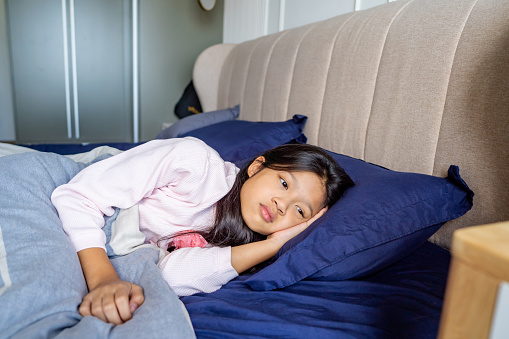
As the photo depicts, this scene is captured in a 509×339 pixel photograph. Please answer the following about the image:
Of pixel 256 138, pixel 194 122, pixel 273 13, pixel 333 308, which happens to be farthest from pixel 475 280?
pixel 273 13

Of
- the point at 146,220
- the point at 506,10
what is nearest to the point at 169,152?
the point at 146,220

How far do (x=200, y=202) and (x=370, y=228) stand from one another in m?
0.46

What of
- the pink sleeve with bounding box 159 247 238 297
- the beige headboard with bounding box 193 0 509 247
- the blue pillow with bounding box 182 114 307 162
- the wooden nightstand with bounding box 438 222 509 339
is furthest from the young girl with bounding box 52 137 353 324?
the wooden nightstand with bounding box 438 222 509 339

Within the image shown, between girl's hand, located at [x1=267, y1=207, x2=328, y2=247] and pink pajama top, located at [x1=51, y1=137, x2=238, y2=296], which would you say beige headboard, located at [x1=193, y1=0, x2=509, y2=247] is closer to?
girl's hand, located at [x1=267, y1=207, x2=328, y2=247]

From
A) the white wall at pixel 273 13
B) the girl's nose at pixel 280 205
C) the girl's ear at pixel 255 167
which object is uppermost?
the white wall at pixel 273 13

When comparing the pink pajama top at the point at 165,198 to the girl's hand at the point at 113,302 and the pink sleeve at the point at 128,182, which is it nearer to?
the pink sleeve at the point at 128,182

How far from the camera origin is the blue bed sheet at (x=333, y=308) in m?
0.66

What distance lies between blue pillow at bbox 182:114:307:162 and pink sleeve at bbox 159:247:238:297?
72 cm

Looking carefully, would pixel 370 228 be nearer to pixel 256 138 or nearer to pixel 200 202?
pixel 200 202

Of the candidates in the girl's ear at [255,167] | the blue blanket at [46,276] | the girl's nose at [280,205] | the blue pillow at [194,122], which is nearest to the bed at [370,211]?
the blue blanket at [46,276]

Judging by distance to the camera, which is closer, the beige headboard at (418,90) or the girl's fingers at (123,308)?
the girl's fingers at (123,308)

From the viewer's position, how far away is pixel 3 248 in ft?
2.29

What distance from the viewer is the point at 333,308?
0.74 metres

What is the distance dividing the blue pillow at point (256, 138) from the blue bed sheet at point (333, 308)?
0.78m
